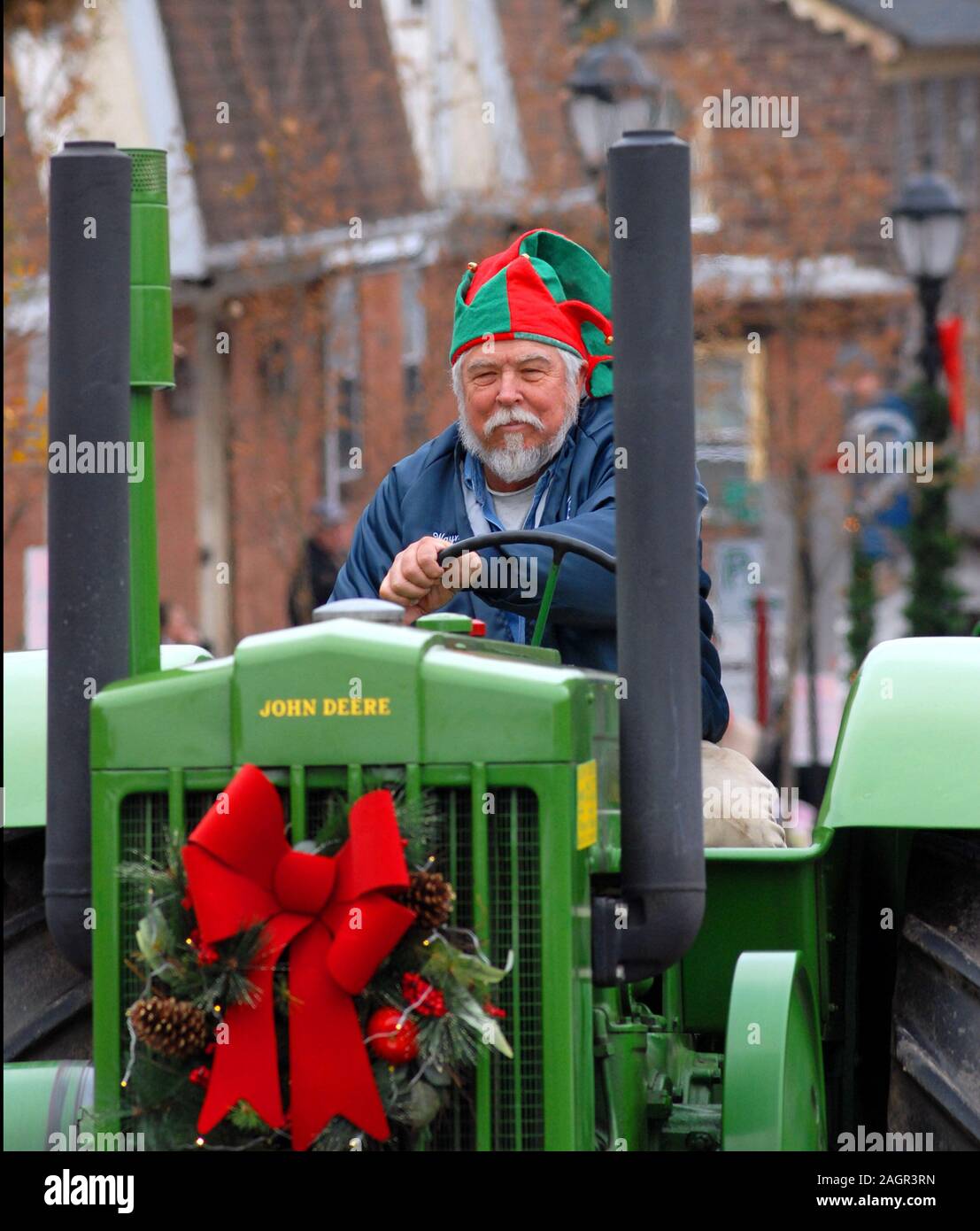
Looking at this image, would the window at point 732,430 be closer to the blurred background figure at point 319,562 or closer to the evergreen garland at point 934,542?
the evergreen garland at point 934,542

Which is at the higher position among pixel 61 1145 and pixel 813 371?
pixel 813 371

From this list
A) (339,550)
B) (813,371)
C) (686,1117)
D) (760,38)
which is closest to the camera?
(686,1117)

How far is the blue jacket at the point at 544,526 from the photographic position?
13.1 feet

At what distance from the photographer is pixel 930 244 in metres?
14.8

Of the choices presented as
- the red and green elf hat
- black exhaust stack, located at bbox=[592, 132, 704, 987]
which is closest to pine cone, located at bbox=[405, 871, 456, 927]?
black exhaust stack, located at bbox=[592, 132, 704, 987]

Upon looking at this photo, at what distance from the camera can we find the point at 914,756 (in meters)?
3.82

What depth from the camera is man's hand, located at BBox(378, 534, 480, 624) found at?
3.74m

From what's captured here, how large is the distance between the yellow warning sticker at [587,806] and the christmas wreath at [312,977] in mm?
220

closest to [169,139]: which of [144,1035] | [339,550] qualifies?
[339,550]

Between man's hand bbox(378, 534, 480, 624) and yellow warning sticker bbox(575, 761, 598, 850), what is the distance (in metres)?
0.63

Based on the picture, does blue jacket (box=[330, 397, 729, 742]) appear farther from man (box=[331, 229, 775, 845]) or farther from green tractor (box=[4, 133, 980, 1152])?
green tractor (box=[4, 133, 980, 1152])

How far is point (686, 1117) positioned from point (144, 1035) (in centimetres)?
120

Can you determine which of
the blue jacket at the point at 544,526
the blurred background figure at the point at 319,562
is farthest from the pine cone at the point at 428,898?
the blurred background figure at the point at 319,562
